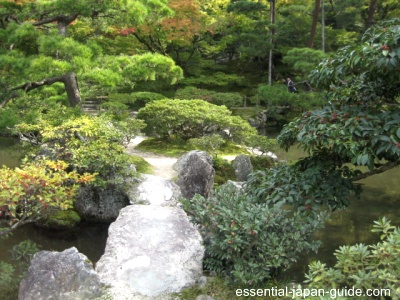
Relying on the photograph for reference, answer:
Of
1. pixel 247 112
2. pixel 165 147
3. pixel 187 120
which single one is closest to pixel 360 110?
pixel 187 120

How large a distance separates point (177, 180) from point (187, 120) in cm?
273

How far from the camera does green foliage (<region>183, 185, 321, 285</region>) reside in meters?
3.90

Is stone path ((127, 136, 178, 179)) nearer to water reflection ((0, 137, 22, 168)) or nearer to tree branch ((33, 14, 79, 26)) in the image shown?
water reflection ((0, 137, 22, 168))

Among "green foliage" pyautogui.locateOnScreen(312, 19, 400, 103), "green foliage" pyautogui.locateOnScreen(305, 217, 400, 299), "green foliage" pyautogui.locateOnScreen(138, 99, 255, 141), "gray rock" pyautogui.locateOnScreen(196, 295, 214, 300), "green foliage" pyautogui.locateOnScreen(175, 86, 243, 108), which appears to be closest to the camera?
"green foliage" pyautogui.locateOnScreen(305, 217, 400, 299)

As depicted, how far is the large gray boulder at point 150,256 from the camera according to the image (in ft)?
14.4

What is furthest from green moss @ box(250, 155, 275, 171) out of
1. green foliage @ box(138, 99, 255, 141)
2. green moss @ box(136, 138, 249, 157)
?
green moss @ box(136, 138, 249, 157)

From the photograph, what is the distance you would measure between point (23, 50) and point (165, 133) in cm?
404

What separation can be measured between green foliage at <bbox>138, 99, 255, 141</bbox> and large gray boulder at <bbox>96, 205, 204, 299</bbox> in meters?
4.72

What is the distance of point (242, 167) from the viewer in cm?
877

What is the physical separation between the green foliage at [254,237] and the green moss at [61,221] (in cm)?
354

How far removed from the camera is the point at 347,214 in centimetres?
766

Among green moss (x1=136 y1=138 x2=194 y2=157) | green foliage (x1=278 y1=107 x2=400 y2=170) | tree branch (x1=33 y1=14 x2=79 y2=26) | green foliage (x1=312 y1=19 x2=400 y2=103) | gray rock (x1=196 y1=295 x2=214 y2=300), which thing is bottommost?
green moss (x1=136 y1=138 x2=194 y2=157)

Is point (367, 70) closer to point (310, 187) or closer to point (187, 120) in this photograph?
point (310, 187)

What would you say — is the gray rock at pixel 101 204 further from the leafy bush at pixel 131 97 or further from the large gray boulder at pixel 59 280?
the leafy bush at pixel 131 97
